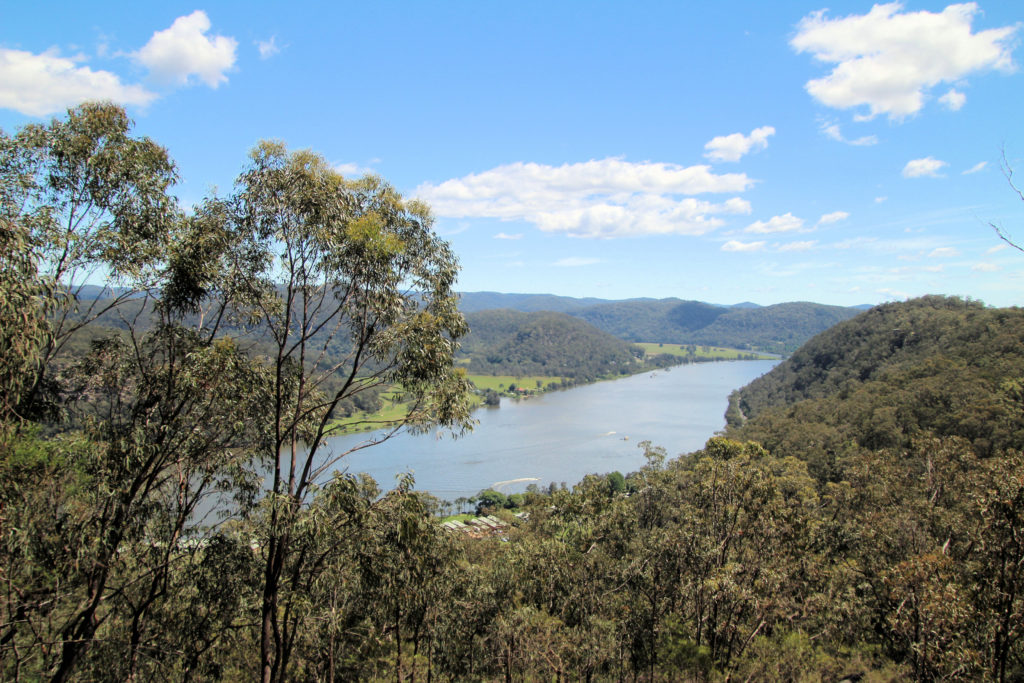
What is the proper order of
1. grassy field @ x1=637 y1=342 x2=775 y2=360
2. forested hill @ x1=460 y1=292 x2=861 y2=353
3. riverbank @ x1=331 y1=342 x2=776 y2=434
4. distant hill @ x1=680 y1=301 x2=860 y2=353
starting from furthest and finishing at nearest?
forested hill @ x1=460 y1=292 x2=861 y2=353, distant hill @ x1=680 y1=301 x2=860 y2=353, grassy field @ x1=637 y1=342 x2=775 y2=360, riverbank @ x1=331 y1=342 x2=776 y2=434

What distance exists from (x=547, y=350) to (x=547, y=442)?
62384 mm

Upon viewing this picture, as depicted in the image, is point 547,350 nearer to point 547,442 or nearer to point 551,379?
point 551,379

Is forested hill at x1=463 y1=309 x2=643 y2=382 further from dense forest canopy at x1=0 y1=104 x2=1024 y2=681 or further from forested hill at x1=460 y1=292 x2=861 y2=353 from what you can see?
dense forest canopy at x1=0 y1=104 x2=1024 y2=681

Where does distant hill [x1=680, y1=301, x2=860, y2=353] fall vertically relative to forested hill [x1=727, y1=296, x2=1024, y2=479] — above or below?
above

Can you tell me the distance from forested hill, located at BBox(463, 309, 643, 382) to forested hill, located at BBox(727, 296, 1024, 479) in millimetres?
41391

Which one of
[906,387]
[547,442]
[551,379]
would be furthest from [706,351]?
[906,387]

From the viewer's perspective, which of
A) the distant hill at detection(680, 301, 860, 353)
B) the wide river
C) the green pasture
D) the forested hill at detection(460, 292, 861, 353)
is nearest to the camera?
the wide river

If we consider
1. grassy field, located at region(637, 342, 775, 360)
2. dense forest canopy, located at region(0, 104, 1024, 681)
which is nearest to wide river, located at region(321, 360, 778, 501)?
dense forest canopy, located at region(0, 104, 1024, 681)

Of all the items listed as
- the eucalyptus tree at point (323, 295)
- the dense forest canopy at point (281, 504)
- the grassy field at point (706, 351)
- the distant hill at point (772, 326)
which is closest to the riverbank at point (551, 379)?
the grassy field at point (706, 351)

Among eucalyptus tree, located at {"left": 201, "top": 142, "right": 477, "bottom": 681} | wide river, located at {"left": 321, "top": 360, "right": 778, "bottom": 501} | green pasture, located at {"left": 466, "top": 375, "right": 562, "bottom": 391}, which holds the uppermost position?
eucalyptus tree, located at {"left": 201, "top": 142, "right": 477, "bottom": 681}

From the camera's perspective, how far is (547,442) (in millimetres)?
41750

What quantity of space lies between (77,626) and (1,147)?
12.6 feet

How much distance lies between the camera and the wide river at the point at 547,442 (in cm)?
3316

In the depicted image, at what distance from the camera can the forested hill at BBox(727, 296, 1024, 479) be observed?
20.0 m
